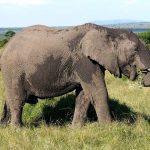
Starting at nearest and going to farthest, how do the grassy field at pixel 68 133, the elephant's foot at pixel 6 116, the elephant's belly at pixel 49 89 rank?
the grassy field at pixel 68 133 < the elephant's belly at pixel 49 89 < the elephant's foot at pixel 6 116

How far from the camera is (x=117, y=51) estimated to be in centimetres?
738

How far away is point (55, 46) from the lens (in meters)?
7.27

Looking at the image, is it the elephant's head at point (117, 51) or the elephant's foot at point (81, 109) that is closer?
the elephant's head at point (117, 51)

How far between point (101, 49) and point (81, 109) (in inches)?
40.9

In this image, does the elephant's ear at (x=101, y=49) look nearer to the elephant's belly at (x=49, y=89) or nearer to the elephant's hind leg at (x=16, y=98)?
the elephant's belly at (x=49, y=89)

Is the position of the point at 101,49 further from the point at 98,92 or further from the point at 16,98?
the point at 16,98

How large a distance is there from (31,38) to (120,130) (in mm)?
2032

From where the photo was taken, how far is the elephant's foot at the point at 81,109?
7559 mm

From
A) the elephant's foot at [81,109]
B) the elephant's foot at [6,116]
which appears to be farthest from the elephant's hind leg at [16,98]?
the elephant's foot at [81,109]

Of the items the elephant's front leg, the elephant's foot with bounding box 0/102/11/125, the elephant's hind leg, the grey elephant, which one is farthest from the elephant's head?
the elephant's foot with bounding box 0/102/11/125

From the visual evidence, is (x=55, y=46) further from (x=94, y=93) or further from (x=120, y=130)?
(x=120, y=130)

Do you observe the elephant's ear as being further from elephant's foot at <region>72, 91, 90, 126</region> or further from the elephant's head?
elephant's foot at <region>72, 91, 90, 126</region>

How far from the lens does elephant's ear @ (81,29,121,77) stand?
7.23 m

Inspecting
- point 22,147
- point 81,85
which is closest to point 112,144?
point 22,147
